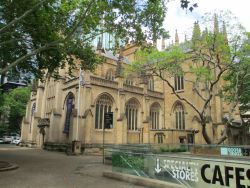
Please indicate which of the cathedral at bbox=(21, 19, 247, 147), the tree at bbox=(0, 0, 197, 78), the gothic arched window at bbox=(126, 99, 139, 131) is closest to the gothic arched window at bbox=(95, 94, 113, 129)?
the cathedral at bbox=(21, 19, 247, 147)

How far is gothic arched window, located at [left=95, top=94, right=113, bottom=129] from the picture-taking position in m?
30.8

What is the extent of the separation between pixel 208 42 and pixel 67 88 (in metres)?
18.7

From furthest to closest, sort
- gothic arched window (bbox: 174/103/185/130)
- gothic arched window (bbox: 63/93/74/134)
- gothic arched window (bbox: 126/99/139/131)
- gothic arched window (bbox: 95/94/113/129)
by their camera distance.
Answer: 1. gothic arched window (bbox: 174/103/185/130)
2. gothic arched window (bbox: 126/99/139/131)
3. gothic arched window (bbox: 63/93/74/134)
4. gothic arched window (bbox: 95/94/113/129)

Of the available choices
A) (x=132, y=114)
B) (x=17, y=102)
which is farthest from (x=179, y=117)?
(x=17, y=102)

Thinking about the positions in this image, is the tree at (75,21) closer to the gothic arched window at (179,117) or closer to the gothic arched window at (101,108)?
the gothic arched window at (101,108)

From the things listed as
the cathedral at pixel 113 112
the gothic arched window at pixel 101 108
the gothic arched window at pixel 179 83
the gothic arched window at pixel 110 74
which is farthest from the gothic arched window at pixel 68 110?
the gothic arched window at pixel 179 83

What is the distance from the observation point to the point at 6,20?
1645 centimetres

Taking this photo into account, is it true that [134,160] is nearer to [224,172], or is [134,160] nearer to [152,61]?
[224,172]

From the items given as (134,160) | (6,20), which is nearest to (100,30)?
(6,20)

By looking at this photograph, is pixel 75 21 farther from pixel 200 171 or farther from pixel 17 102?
pixel 17 102

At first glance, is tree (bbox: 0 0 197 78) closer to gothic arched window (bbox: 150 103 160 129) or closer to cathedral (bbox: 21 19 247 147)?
cathedral (bbox: 21 19 247 147)

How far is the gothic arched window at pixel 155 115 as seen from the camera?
3838 centimetres

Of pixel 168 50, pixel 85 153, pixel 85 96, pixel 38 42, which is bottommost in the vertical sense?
pixel 85 153

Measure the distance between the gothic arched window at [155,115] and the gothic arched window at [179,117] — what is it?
8.60 feet
